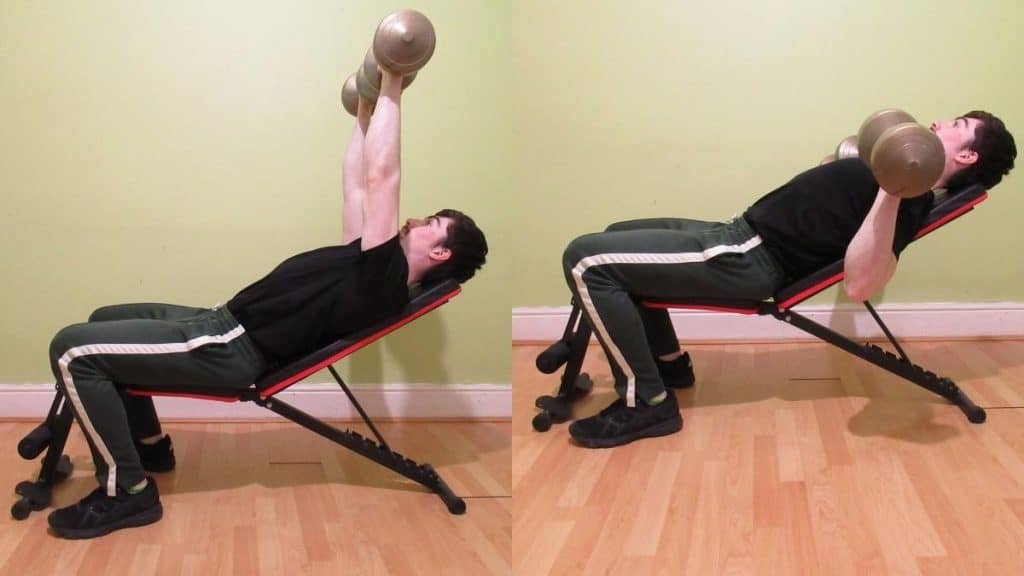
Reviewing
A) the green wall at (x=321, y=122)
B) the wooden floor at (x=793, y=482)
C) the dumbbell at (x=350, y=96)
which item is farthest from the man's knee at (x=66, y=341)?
the wooden floor at (x=793, y=482)

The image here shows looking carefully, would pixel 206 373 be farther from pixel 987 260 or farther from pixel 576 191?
pixel 987 260

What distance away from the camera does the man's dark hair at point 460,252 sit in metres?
2.36

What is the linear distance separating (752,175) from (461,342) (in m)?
1.16

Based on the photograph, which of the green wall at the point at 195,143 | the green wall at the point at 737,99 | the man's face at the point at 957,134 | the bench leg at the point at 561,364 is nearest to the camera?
the man's face at the point at 957,134

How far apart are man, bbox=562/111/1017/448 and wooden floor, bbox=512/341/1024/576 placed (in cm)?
14

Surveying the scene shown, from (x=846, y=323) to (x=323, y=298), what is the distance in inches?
73.7

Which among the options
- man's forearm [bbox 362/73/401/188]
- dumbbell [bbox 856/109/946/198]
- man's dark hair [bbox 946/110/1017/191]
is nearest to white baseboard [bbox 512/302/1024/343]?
man's dark hair [bbox 946/110/1017/191]

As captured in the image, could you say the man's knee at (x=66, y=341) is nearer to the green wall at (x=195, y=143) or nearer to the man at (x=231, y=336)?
the man at (x=231, y=336)

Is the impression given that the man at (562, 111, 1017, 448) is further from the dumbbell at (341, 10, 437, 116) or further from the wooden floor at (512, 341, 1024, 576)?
the dumbbell at (341, 10, 437, 116)

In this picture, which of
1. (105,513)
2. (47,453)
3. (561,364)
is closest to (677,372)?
(561,364)

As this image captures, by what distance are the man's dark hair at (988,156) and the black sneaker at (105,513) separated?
2.13 m

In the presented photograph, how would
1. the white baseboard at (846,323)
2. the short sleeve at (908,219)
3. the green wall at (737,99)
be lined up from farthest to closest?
the white baseboard at (846,323) < the green wall at (737,99) < the short sleeve at (908,219)

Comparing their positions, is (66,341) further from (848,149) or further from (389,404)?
(848,149)

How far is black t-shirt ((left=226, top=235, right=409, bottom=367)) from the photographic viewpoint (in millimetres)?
2168
